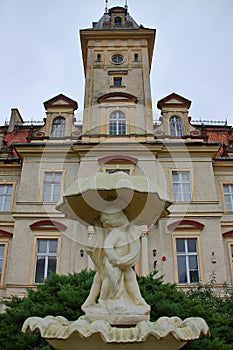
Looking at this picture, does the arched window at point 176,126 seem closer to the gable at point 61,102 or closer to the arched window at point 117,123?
the arched window at point 117,123

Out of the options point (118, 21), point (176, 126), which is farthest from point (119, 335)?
point (118, 21)

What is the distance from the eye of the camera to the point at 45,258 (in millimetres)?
18016

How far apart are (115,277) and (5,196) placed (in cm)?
1625

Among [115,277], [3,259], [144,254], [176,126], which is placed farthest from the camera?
[176,126]

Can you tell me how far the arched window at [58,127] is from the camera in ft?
70.3

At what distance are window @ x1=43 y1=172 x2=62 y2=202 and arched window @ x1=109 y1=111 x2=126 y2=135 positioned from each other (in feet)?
12.7

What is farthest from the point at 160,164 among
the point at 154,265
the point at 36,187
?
the point at 36,187

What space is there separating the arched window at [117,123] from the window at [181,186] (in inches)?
149

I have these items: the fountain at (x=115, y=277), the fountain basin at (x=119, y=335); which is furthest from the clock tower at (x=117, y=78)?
the fountain basin at (x=119, y=335)

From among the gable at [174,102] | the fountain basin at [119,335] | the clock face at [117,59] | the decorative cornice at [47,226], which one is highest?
the clock face at [117,59]

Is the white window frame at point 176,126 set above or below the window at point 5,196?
above

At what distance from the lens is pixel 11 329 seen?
30.0ft

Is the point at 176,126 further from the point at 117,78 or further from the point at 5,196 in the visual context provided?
the point at 5,196

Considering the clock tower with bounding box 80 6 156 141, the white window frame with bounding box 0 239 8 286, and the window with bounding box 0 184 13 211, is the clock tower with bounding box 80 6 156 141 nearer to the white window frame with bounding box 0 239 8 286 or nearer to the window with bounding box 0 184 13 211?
the window with bounding box 0 184 13 211
